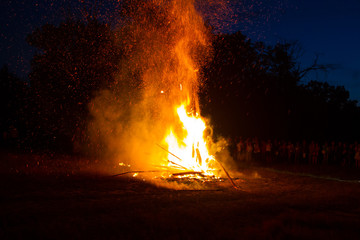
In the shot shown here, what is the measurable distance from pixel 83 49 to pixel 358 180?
15491 millimetres

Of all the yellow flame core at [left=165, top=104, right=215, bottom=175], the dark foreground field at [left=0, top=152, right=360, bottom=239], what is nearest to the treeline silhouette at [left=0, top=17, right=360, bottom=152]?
the yellow flame core at [left=165, top=104, right=215, bottom=175]

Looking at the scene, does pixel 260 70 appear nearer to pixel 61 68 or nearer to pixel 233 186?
pixel 61 68

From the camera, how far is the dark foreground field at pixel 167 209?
191 inches

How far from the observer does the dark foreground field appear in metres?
4.86

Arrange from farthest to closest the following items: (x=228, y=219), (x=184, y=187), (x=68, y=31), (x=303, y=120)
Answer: (x=303, y=120) → (x=68, y=31) → (x=184, y=187) → (x=228, y=219)

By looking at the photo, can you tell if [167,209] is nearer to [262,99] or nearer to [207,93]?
[207,93]

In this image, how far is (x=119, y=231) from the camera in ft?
15.9

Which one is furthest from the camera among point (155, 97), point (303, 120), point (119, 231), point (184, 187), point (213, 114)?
point (303, 120)

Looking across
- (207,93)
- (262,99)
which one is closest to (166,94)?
(207,93)

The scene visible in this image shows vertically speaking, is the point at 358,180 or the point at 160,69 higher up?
the point at 160,69

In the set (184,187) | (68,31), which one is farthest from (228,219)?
(68,31)

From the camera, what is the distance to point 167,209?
6.26 metres

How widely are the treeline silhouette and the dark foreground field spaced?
31.1ft

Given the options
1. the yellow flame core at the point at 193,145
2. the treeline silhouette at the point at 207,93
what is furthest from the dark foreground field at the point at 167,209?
the treeline silhouette at the point at 207,93
